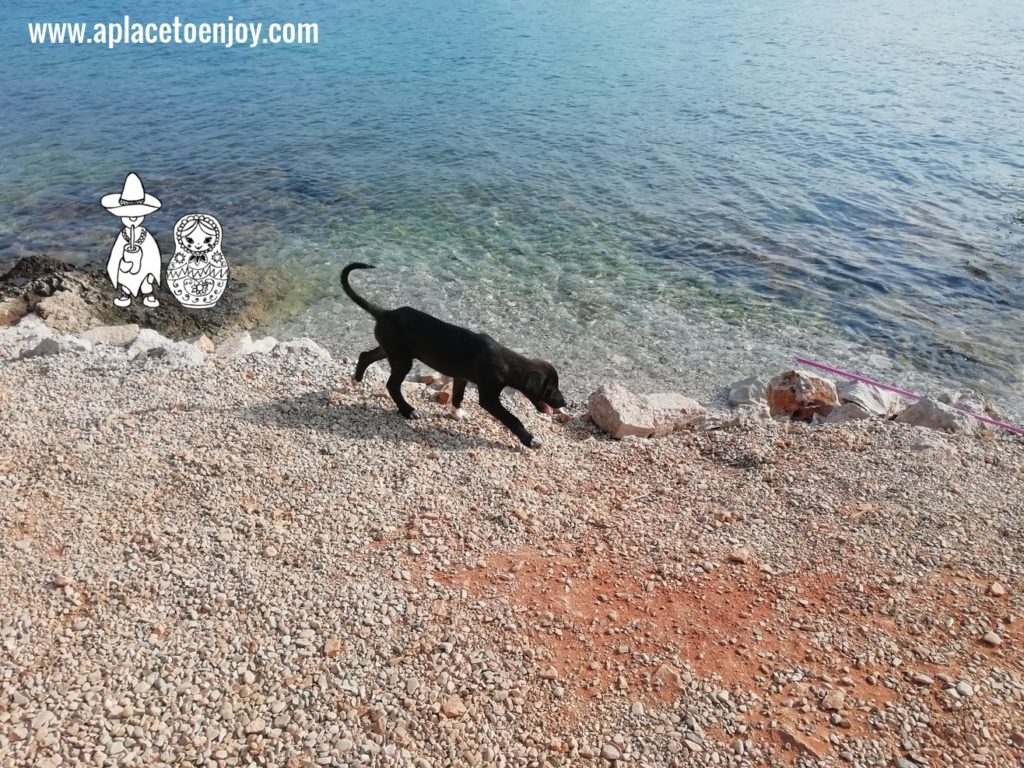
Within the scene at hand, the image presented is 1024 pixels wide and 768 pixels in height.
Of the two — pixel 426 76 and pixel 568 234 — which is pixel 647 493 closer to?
pixel 568 234

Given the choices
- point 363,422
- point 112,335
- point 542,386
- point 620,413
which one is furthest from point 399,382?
point 112,335

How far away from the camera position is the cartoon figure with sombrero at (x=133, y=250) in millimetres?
13344

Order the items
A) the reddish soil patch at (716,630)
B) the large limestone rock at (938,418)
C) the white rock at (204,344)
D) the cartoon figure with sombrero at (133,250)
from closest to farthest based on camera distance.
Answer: the reddish soil patch at (716,630), the large limestone rock at (938,418), the white rock at (204,344), the cartoon figure with sombrero at (133,250)

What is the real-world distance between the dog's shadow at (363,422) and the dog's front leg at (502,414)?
0.17 meters

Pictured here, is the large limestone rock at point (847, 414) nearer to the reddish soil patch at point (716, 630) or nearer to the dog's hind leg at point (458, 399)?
the reddish soil patch at point (716, 630)

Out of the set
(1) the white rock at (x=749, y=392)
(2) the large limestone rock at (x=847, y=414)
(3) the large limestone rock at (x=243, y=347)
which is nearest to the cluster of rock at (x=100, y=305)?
(3) the large limestone rock at (x=243, y=347)

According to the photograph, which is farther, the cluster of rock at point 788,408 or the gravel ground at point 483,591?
the cluster of rock at point 788,408

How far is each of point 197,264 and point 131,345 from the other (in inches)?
184

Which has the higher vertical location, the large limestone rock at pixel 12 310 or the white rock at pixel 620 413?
the white rock at pixel 620 413

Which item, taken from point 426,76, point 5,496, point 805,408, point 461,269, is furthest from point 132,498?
point 426,76

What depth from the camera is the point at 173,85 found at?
27469mm

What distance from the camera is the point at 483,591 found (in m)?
5.76

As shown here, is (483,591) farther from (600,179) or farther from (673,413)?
(600,179)

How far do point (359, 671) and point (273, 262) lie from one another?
1133 cm
